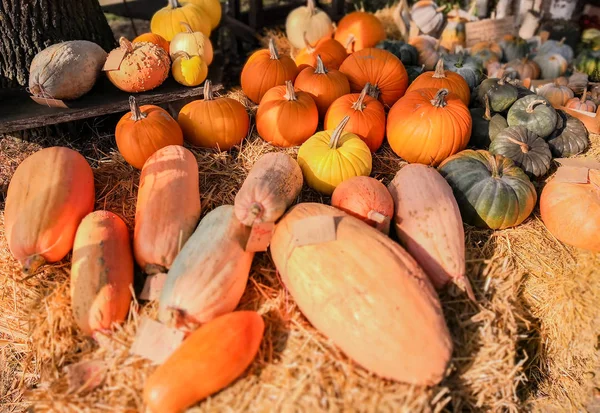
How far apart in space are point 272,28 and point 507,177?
3995mm

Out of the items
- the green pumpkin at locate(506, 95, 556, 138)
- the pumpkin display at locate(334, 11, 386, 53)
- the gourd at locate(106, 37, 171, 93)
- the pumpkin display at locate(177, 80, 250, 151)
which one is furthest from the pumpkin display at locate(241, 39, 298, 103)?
the green pumpkin at locate(506, 95, 556, 138)

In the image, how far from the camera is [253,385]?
1.80 meters

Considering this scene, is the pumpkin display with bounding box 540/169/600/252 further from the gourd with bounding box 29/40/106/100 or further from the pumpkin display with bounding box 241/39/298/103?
the gourd with bounding box 29/40/106/100

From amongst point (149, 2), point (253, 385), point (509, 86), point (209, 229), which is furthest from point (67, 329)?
point (149, 2)

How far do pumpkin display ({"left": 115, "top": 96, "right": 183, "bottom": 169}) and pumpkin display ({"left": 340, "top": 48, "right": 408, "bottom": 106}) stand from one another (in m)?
1.57

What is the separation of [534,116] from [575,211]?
945mm

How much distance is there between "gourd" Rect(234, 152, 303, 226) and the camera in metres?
2.15

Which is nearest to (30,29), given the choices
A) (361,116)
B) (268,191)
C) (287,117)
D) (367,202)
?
(287,117)

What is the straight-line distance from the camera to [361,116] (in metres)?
2.96

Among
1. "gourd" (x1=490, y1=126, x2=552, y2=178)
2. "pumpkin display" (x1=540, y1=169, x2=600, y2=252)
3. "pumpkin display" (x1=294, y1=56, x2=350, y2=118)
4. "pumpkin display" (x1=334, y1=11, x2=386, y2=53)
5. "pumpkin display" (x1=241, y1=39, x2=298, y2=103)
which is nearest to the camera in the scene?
"pumpkin display" (x1=540, y1=169, x2=600, y2=252)

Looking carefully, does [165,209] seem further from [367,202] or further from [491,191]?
[491,191]

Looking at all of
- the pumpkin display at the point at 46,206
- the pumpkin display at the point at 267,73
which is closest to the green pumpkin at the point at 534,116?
the pumpkin display at the point at 267,73

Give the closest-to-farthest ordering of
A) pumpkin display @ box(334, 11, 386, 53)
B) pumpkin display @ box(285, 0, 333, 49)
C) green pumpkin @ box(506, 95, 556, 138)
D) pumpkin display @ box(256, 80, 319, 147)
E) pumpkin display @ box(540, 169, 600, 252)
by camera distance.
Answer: pumpkin display @ box(540, 169, 600, 252) → pumpkin display @ box(256, 80, 319, 147) → green pumpkin @ box(506, 95, 556, 138) → pumpkin display @ box(334, 11, 386, 53) → pumpkin display @ box(285, 0, 333, 49)

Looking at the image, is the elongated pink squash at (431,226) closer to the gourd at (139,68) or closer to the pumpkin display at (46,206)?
the pumpkin display at (46,206)
